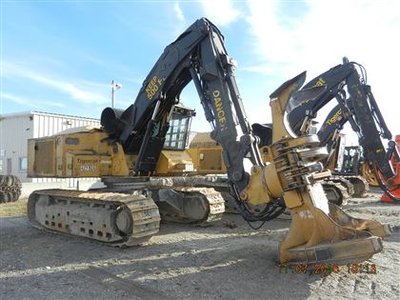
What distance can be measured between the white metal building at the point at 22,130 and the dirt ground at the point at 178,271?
2078 cm

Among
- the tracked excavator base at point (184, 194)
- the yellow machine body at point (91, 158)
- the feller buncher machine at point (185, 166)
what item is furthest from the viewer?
the yellow machine body at point (91, 158)

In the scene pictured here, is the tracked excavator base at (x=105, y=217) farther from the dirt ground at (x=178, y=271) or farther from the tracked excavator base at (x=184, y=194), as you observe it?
the tracked excavator base at (x=184, y=194)

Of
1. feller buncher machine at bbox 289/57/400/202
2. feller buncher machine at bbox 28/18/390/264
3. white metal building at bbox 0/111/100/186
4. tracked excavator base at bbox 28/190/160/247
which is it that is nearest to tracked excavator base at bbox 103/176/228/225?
feller buncher machine at bbox 28/18/390/264

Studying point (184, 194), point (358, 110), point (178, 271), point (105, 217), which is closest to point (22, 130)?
point (184, 194)

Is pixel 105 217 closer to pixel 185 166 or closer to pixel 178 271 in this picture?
pixel 178 271

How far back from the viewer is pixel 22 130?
29328 millimetres

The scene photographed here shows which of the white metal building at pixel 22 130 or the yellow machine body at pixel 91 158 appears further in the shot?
the white metal building at pixel 22 130

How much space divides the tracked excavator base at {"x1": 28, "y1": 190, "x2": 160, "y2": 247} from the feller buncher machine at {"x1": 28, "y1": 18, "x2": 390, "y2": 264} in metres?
0.02

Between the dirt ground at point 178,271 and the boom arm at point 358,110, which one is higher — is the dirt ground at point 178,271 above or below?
below

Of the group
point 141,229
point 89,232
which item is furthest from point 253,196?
point 89,232

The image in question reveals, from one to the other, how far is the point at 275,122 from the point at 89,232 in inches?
166

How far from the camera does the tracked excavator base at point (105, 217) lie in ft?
24.0

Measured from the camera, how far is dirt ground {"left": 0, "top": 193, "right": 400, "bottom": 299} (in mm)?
5105

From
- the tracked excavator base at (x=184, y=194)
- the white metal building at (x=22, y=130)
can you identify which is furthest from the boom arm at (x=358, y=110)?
the white metal building at (x=22, y=130)
